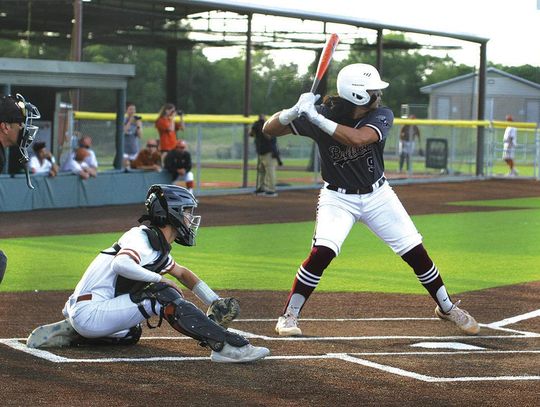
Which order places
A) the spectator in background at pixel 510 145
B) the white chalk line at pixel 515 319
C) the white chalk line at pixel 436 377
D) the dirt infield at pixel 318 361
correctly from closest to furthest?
the dirt infield at pixel 318 361, the white chalk line at pixel 436 377, the white chalk line at pixel 515 319, the spectator in background at pixel 510 145

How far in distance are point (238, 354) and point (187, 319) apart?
1.35ft

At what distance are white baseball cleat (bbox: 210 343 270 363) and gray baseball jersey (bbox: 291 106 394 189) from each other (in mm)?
1863

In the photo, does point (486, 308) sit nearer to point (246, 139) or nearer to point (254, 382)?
point (254, 382)

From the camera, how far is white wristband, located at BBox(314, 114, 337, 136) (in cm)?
814

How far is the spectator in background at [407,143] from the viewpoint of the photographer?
30.1 m

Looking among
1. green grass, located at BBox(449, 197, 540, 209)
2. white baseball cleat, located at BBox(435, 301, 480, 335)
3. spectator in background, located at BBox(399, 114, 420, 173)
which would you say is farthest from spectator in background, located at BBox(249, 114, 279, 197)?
white baseball cleat, located at BBox(435, 301, 480, 335)

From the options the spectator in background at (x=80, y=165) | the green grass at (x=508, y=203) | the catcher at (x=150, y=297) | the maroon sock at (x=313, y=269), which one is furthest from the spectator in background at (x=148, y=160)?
the catcher at (x=150, y=297)

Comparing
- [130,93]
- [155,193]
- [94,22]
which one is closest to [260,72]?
[130,93]

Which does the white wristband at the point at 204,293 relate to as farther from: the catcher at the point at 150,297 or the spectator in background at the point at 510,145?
the spectator in background at the point at 510,145

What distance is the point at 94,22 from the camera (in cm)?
2683

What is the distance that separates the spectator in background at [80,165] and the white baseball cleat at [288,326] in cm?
1272

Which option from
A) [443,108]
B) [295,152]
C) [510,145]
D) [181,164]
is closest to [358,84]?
[181,164]

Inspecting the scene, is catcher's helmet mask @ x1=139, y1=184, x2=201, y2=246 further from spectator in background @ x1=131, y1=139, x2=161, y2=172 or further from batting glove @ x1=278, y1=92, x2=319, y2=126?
spectator in background @ x1=131, y1=139, x2=161, y2=172

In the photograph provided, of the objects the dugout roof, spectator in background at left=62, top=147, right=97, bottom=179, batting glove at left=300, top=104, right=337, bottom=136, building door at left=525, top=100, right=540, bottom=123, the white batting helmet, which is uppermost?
the dugout roof
